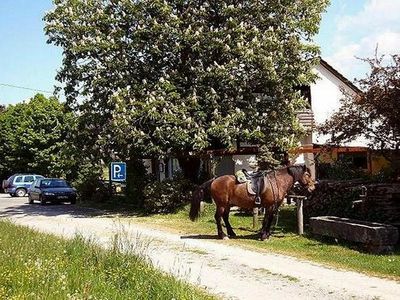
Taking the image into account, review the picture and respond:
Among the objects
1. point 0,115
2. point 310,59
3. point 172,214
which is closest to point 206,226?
point 172,214

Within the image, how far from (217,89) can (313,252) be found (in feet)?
36.1

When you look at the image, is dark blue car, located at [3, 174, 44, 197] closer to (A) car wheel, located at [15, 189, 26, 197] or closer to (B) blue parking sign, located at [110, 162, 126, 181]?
(A) car wheel, located at [15, 189, 26, 197]

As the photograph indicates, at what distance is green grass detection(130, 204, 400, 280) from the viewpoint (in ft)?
36.9

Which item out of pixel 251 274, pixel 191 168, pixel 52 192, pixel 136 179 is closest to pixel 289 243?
pixel 251 274

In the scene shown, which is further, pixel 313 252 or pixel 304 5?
pixel 304 5

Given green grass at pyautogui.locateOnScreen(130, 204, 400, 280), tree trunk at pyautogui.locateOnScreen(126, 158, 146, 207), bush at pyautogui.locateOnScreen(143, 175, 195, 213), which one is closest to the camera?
green grass at pyautogui.locateOnScreen(130, 204, 400, 280)

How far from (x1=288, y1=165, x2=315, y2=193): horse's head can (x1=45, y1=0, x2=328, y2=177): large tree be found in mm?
5832

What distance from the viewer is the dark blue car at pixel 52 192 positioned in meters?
32.1

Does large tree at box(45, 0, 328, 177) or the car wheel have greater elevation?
large tree at box(45, 0, 328, 177)

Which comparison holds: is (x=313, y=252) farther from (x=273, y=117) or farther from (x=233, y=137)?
(x=273, y=117)

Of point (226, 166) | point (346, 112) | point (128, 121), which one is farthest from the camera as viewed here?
point (226, 166)

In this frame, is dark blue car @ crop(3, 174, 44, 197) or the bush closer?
the bush

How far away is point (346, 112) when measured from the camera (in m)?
17.1

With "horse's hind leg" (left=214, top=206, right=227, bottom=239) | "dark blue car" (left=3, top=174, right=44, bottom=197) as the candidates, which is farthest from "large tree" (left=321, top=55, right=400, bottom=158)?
"dark blue car" (left=3, top=174, right=44, bottom=197)
